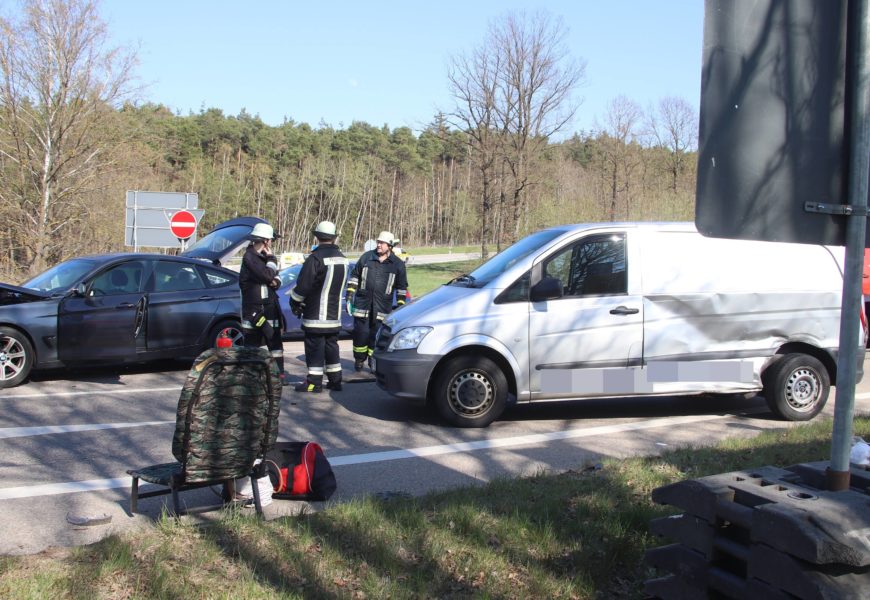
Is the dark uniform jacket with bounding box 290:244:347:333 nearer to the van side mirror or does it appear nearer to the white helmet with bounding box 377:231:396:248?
the white helmet with bounding box 377:231:396:248

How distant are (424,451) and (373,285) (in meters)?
4.59

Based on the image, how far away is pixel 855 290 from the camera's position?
2.64m

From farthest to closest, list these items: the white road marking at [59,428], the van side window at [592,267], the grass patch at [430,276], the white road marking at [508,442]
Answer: the grass patch at [430,276]
the van side window at [592,267]
the white road marking at [59,428]
the white road marking at [508,442]

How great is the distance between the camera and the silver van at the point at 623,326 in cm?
774

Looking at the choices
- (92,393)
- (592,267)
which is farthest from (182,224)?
(592,267)

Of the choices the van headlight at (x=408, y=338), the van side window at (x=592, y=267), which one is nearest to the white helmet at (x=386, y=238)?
the van headlight at (x=408, y=338)

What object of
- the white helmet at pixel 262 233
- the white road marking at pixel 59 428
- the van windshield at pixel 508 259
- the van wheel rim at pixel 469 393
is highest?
the white helmet at pixel 262 233

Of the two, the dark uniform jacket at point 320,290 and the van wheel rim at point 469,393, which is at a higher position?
the dark uniform jacket at point 320,290

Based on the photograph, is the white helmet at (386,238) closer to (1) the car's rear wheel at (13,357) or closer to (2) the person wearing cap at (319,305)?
(2) the person wearing cap at (319,305)

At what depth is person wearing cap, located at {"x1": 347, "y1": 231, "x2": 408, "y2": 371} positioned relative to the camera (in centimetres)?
1116

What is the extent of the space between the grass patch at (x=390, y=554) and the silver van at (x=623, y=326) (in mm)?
2614

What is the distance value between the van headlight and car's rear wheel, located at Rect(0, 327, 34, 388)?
15.6ft

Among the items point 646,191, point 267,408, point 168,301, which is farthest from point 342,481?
point 646,191

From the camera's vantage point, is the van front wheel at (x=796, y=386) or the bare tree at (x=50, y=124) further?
the bare tree at (x=50, y=124)
